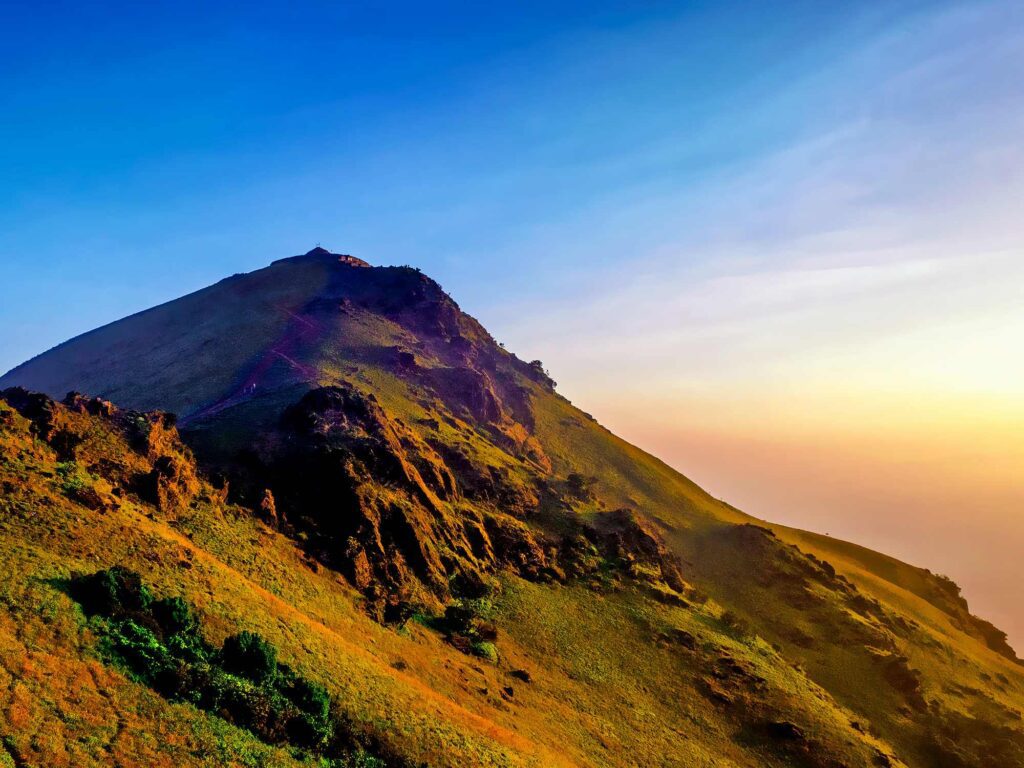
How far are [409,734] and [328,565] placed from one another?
2378 centimetres

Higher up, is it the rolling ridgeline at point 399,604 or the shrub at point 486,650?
the rolling ridgeline at point 399,604

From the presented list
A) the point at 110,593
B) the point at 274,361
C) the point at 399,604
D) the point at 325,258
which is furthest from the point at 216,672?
the point at 325,258

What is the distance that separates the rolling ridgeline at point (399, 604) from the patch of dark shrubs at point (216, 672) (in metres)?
0.14

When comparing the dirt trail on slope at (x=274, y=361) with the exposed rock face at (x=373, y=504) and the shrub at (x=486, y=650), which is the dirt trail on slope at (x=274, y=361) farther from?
the shrub at (x=486, y=650)

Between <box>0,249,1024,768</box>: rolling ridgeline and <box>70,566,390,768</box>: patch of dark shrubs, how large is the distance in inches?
5.6

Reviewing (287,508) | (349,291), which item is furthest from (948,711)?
(349,291)

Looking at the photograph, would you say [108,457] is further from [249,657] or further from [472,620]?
[472,620]

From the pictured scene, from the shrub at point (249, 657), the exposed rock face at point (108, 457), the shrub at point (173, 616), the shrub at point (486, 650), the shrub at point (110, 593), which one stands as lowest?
the shrub at point (486, 650)

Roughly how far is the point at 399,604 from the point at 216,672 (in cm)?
2448

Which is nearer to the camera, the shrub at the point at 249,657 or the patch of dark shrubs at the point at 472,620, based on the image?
the shrub at the point at 249,657

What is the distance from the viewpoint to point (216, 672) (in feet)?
107

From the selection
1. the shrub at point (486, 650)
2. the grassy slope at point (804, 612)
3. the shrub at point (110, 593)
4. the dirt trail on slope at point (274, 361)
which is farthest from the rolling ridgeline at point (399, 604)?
the dirt trail on slope at point (274, 361)

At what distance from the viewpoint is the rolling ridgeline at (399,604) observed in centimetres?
3142

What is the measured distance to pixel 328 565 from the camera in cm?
5631
